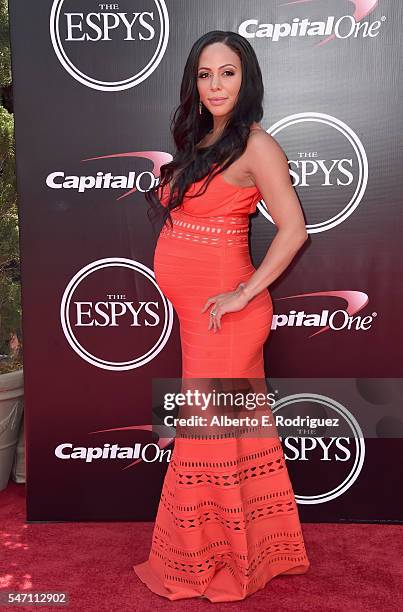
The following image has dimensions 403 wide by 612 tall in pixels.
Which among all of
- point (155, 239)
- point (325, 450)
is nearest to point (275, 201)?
point (155, 239)

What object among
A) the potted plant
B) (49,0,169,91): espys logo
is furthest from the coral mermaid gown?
the potted plant

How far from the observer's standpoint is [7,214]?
3736mm

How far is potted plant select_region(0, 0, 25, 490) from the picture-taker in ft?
11.6

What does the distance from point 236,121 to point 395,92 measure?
0.92 metres

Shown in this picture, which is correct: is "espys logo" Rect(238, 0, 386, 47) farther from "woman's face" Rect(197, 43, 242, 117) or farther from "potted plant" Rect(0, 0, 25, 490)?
"potted plant" Rect(0, 0, 25, 490)

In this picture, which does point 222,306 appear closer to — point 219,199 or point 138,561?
point 219,199

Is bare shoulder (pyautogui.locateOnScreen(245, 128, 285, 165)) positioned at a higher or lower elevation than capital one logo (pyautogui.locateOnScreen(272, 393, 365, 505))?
higher

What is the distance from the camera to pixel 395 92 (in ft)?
9.62

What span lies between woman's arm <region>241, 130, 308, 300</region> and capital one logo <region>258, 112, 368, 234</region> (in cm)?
62

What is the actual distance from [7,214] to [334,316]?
1802 mm

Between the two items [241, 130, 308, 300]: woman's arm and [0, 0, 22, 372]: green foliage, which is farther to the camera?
[0, 0, 22, 372]: green foliage

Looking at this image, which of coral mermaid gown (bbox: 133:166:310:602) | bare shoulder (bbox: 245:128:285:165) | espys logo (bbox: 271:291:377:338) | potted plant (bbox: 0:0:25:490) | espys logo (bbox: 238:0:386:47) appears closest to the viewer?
bare shoulder (bbox: 245:128:285:165)

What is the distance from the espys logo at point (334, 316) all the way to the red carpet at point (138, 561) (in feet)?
2.95

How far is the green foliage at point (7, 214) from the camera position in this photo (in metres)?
3.58
